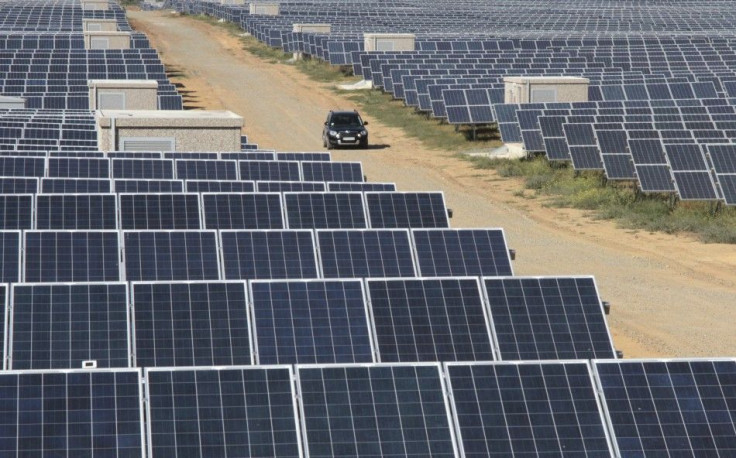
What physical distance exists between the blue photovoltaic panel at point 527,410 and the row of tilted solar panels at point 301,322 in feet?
10.1

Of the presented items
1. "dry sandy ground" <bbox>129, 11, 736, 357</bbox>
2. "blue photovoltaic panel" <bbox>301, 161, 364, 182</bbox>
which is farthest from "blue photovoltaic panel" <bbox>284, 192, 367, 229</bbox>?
"blue photovoltaic panel" <bbox>301, 161, 364, 182</bbox>

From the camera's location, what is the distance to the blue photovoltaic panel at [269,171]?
23.3 metres

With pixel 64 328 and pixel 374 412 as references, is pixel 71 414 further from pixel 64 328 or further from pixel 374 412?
pixel 64 328

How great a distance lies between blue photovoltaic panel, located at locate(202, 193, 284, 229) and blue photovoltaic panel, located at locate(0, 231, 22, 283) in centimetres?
322

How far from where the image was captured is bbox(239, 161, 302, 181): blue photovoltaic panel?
23.3 meters

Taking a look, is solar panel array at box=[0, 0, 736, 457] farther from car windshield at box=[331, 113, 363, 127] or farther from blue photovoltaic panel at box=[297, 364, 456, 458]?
car windshield at box=[331, 113, 363, 127]

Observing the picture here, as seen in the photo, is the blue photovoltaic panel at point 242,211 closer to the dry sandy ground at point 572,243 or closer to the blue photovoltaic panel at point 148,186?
the blue photovoltaic panel at point 148,186

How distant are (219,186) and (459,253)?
5791 mm

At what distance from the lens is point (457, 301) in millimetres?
13555

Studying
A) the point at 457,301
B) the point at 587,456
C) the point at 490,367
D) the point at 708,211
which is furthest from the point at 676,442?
the point at 708,211

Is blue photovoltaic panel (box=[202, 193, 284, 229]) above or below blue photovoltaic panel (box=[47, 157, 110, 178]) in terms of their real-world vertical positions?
above

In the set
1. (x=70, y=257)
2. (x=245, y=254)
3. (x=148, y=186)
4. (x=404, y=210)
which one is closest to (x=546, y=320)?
(x=245, y=254)

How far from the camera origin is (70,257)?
51.1ft

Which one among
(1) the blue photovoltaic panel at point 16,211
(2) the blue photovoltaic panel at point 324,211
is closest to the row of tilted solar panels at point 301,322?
(1) the blue photovoltaic panel at point 16,211
